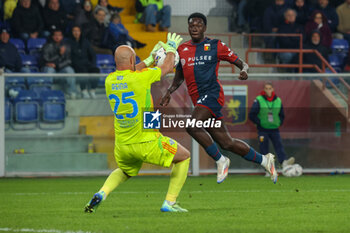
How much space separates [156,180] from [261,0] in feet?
27.1

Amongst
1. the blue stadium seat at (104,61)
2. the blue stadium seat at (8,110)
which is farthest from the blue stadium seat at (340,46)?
the blue stadium seat at (8,110)

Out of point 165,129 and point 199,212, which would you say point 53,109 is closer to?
point 165,129

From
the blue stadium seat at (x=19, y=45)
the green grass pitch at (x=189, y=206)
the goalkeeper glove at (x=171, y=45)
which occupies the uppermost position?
the blue stadium seat at (x=19, y=45)

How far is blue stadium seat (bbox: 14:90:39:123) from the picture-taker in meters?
14.5

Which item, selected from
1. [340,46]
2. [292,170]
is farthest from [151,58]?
[340,46]

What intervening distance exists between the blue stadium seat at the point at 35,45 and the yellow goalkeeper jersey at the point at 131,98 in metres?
10.1

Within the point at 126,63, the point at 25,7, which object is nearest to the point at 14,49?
the point at 25,7

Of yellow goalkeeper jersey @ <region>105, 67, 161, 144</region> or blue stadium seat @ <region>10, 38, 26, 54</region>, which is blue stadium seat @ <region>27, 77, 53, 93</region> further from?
yellow goalkeeper jersey @ <region>105, 67, 161, 144</region>

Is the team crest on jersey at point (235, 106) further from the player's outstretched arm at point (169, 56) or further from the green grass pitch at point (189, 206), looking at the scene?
the player's outstretched arm at point (169, 56)

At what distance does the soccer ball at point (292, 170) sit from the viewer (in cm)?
1490

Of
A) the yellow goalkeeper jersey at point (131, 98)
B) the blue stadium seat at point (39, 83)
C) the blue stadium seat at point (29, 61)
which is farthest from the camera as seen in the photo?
the blue stadium seat at point (29, 61)

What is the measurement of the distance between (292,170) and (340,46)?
627 centimetres

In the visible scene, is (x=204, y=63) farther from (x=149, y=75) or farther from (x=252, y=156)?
(x=149, y=75)

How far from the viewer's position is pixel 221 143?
9430mm
